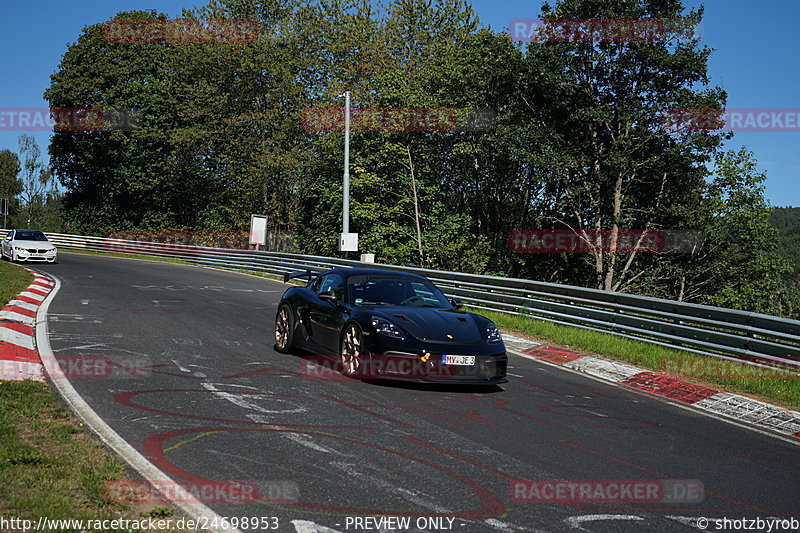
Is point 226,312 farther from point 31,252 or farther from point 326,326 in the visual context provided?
point 31,252

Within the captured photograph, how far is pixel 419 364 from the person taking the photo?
826cm

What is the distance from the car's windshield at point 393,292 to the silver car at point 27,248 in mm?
22347

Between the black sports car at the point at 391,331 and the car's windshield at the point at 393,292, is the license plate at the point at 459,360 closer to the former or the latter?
the black sports car at the point at 391,331

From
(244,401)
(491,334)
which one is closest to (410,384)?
(491,334)

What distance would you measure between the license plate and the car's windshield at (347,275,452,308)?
4.44ft

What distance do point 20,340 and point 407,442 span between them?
21.8 feet

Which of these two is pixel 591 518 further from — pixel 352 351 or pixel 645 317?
pixel 645 317

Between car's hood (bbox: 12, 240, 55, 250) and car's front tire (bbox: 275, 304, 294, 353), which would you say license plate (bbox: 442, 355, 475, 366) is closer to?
car's front tire (bbox: 275, 304, 294, 353)

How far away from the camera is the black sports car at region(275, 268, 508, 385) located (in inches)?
327

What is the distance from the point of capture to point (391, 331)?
8438 millimetres

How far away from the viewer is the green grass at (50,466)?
13.5 ft

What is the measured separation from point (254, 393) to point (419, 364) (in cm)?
191

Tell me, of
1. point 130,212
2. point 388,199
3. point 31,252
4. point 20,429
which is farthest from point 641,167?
point 130,212

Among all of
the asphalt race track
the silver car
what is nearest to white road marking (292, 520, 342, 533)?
the asphalt race track
